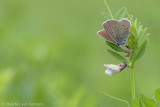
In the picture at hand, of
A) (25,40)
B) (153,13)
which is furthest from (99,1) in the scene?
(25,40)

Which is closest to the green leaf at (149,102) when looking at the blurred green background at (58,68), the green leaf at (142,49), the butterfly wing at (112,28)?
the green leaf at (142,49)

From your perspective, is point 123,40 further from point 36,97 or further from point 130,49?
point 36,97

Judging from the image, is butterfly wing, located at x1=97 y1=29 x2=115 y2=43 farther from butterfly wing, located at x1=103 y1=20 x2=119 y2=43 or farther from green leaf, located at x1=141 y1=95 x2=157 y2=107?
green leaf, located at x1=141 y1=95 x2=157 y2=107

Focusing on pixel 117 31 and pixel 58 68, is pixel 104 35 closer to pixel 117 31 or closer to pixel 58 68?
pixel 117 31

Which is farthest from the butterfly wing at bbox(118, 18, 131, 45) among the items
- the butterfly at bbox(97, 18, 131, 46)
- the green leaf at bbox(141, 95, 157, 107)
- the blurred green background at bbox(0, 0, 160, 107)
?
the blurred green background at bbox(0, 0, 160, 107)

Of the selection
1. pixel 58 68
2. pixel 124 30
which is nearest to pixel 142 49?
pixel 124 30

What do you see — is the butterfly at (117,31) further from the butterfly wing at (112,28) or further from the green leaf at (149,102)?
the green leaf at (149,102)

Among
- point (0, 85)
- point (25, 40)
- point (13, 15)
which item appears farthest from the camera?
point (13, 15)
